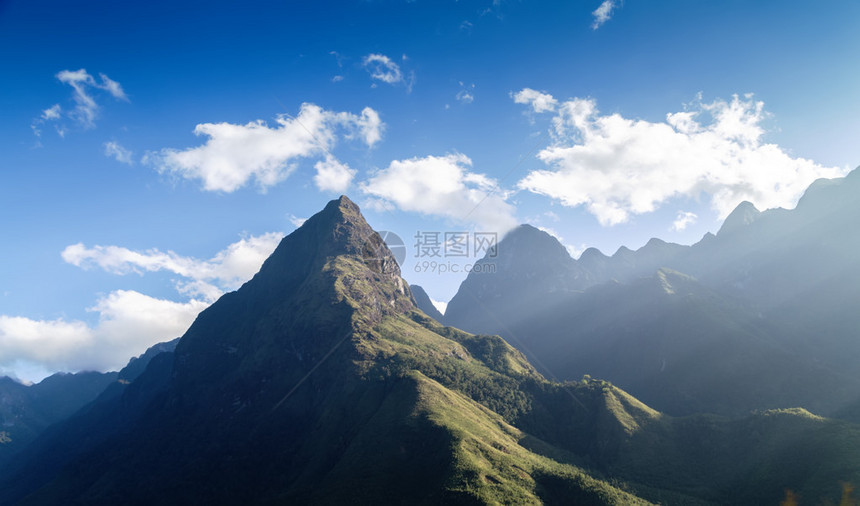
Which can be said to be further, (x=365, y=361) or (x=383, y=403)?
(x=365, y=361)

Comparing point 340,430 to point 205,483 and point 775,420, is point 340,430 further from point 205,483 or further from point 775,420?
point 775,420

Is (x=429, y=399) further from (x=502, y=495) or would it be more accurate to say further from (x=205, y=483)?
(x=205, y=483)

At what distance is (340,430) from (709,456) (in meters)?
138

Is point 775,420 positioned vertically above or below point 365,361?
below

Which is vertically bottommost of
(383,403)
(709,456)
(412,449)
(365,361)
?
(709,456)

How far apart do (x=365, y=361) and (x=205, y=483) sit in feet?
257

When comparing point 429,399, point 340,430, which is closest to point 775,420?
point 429,399

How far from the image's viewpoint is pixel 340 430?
16238 centimetres

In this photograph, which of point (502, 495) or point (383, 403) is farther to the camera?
point (383, 403)

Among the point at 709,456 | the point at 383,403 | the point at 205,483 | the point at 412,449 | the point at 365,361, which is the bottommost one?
the point at 205,483

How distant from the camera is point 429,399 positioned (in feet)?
504

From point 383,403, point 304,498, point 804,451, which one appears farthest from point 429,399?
point 804,451

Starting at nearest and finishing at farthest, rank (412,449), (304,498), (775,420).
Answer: (304,498), (412,449), (775,420)

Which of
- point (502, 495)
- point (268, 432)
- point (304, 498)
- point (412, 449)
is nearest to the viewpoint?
point (502, 495)
